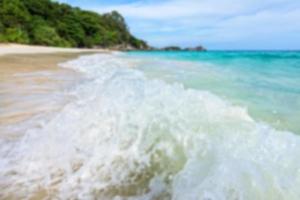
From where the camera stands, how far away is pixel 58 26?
59.0 m

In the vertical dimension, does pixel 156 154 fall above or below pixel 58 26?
above

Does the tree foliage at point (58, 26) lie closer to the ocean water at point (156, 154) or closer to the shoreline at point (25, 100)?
the shoreline at point (25, 100)

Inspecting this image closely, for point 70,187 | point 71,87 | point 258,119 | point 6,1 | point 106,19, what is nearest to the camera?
point 70,187

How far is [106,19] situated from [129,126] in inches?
3289

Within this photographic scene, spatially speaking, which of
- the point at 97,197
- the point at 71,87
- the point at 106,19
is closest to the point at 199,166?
the point at 97,197

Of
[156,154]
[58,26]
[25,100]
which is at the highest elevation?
[156,154]

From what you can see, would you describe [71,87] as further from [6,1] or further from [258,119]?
[6,1]

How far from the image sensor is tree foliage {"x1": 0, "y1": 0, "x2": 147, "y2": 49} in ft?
140

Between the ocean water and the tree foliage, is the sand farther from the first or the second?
the tree foliage

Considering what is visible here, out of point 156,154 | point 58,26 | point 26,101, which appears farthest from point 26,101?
point 58,26

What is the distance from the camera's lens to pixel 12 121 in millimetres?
3641

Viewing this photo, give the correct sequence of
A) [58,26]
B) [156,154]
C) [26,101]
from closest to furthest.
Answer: [156,154] → [26,101] → [58,26]

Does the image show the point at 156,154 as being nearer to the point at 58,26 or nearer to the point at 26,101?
the point at 26,101

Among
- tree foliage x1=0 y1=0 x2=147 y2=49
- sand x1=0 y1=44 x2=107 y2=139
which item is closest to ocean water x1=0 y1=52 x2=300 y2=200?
sand x1=0 y1=44 x2=107 y2=139
